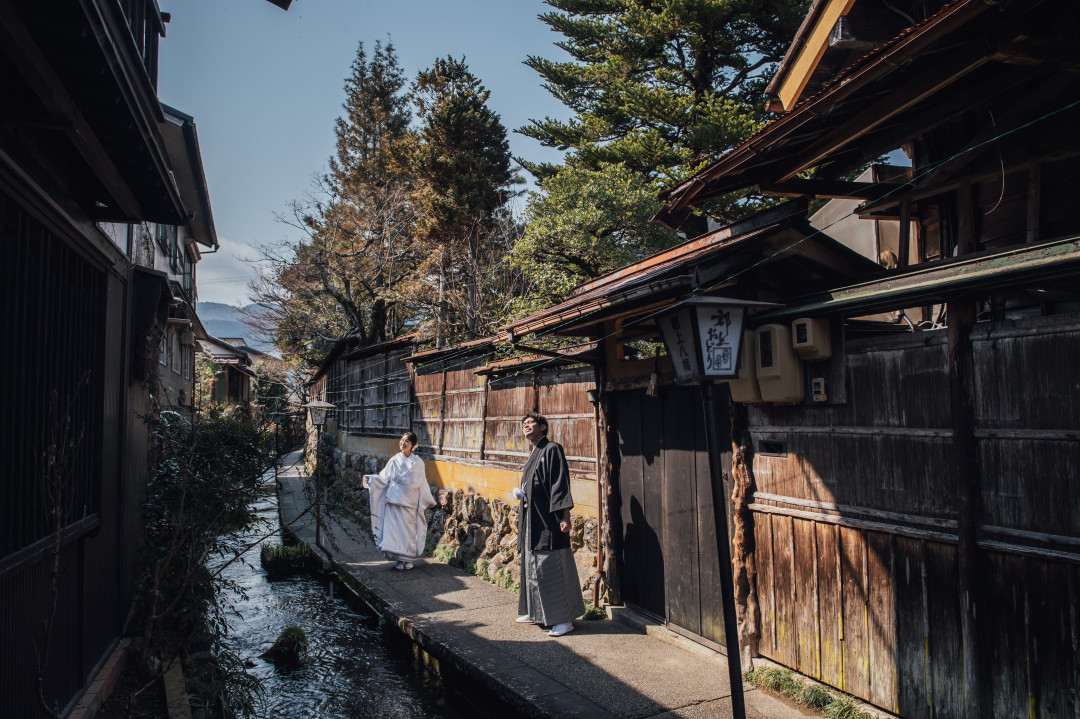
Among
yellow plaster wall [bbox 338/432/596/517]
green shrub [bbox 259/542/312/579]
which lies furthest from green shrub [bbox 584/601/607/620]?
green shrub [bbox 259/542/312/579]

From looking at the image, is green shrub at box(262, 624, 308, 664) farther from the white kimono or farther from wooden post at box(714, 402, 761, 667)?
wooden post at box(714, 402, 761, 667)

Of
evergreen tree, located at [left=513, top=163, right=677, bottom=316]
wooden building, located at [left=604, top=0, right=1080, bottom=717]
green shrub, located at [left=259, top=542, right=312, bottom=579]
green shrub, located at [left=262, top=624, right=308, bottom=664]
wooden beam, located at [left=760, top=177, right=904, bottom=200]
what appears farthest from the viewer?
evergreen tree, located at [left=513, top=163, right=677, bottom=316]

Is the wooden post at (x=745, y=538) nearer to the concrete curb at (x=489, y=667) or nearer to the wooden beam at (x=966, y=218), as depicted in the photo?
the concrete curb at (x=489, y=667)

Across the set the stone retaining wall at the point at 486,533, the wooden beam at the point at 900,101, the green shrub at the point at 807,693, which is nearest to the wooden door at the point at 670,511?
the green shrub at the point at 807,693

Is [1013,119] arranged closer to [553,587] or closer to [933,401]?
[933,401]

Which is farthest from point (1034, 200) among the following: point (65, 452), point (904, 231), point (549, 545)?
point (65, 452)

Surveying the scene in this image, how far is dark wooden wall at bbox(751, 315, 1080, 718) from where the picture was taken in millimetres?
3539

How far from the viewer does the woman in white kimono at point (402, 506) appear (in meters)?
10.9

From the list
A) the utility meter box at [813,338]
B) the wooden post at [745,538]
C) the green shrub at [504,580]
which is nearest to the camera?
the utility meter box at [813,338]

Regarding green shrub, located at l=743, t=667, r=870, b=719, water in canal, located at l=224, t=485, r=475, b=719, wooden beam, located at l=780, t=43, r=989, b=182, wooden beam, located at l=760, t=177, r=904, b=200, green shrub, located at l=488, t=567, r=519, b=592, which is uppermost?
wooden beam, located at l=780, t=43, r=989, b=182

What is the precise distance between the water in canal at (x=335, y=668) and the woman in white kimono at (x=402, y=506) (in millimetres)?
1137

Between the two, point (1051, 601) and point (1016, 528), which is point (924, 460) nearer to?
point (1016, 528)

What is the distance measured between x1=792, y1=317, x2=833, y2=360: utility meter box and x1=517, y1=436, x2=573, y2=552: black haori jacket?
3114 millimetres

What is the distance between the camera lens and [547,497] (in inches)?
288
